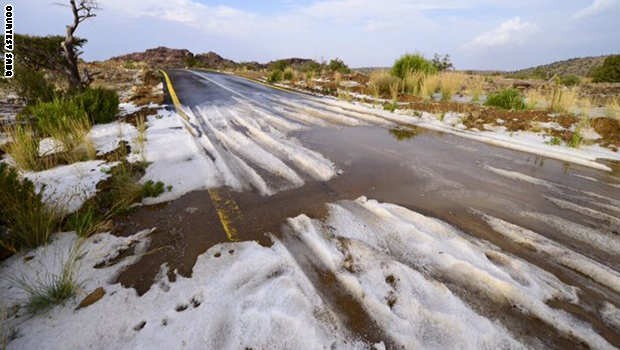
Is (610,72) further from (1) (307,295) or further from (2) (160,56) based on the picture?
(2) (160,56)

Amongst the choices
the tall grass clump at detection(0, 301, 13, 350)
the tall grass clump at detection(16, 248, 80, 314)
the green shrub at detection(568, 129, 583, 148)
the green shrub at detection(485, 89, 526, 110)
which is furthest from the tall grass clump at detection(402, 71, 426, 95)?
the tall grass clump at detection(0, 301, 13, 350)

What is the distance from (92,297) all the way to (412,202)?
3.09m

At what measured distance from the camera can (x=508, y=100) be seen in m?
8.88

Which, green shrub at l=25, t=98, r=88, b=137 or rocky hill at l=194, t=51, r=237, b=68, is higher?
rocky hill at l=194, t=51, r=237, b=68

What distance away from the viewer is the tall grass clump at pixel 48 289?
1779 millimetres

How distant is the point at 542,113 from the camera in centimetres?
748

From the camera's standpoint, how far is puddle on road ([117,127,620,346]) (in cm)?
211

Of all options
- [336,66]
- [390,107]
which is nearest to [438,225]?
[390,107]

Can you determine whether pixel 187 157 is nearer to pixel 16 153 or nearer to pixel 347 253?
pixel 16 153

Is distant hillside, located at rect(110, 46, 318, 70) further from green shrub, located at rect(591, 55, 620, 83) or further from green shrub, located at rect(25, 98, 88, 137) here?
green shrub, located at rect(25, 98, 88, 137)

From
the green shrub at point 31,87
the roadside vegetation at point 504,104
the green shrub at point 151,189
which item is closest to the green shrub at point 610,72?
the roadside vegetation at point 504,104

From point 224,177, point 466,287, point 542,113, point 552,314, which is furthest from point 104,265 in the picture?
point 542,113

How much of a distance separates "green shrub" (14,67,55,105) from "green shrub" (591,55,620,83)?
28.7m

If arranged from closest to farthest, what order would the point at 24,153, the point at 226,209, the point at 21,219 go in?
1. the point at 21,219
2. the point at 226,209
3. the point at 24,153
